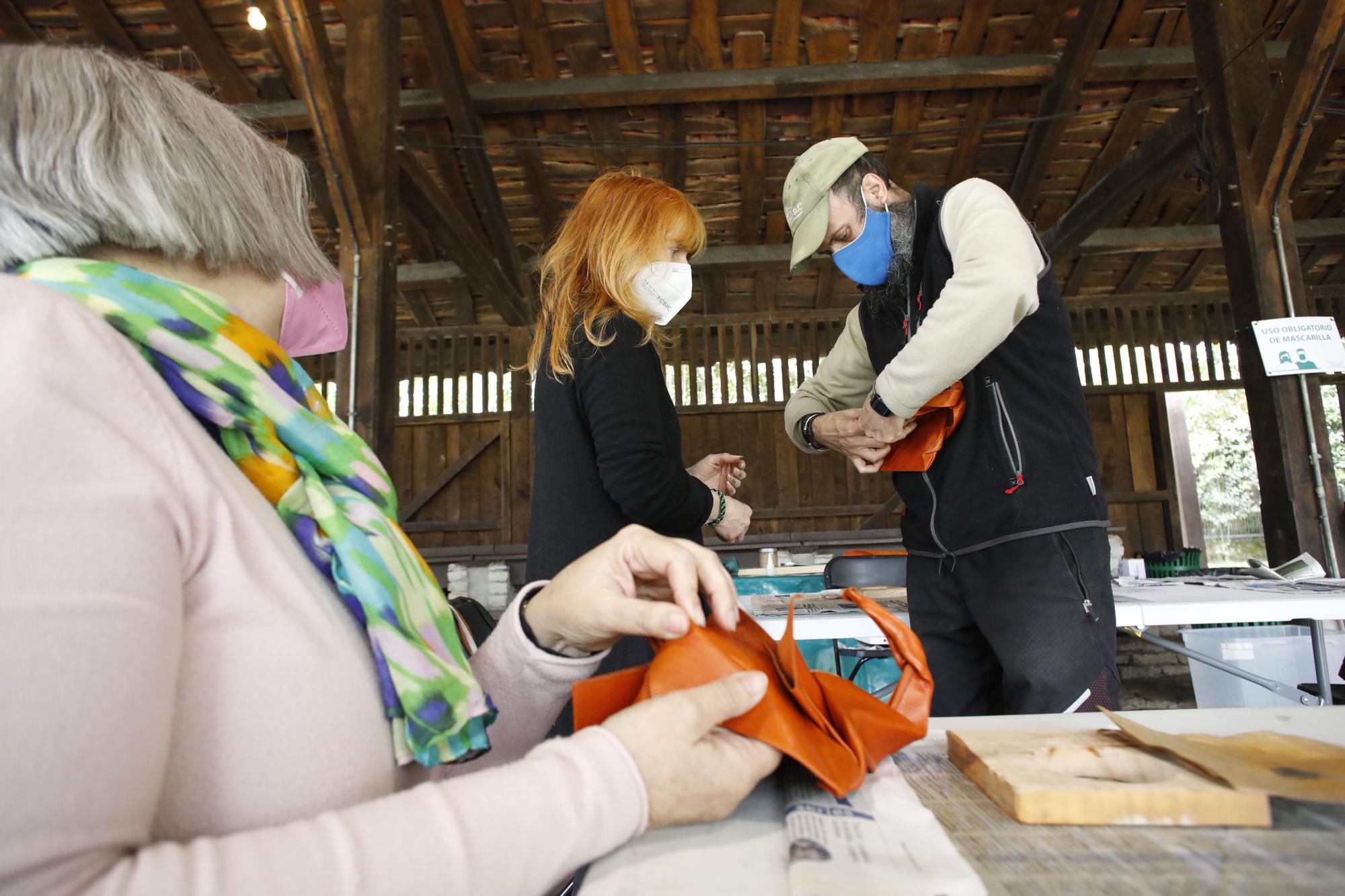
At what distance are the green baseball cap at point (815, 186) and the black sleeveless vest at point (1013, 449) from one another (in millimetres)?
310

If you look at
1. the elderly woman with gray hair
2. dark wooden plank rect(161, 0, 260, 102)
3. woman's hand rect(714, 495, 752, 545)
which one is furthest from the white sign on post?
dark wooden plank rect(161, 0, 260, 102)

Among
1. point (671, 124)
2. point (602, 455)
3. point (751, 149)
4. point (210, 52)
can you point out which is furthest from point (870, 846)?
point (210, 52)

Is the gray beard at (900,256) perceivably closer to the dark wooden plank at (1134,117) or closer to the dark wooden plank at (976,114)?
the dark wooden plank at (976,114)

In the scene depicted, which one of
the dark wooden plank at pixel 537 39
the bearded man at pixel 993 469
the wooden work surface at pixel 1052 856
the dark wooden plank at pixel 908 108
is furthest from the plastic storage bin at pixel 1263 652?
the dark wooden plank at pixel 537 39

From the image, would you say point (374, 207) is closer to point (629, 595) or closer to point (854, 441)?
point (854, 441)

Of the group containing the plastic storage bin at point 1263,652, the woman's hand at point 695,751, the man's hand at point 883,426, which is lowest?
the plastic storage bin at point 1263,652

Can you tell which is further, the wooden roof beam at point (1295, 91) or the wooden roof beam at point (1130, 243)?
the wooden roof beam at point (1130, 243)

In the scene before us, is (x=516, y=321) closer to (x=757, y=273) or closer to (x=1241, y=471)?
(x=757, y=273)

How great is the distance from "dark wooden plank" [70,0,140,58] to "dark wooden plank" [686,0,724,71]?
11.7ft

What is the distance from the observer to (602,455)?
66.7 inches

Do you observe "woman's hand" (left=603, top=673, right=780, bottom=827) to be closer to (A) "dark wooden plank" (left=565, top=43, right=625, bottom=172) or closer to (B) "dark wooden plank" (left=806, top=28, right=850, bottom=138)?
(A) "dark wooden plank" (left=565, top=43, right=625, bottom=172)

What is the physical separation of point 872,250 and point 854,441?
526 millimetres

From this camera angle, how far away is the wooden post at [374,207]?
435 cm

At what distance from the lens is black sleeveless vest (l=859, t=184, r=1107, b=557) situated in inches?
69.5
